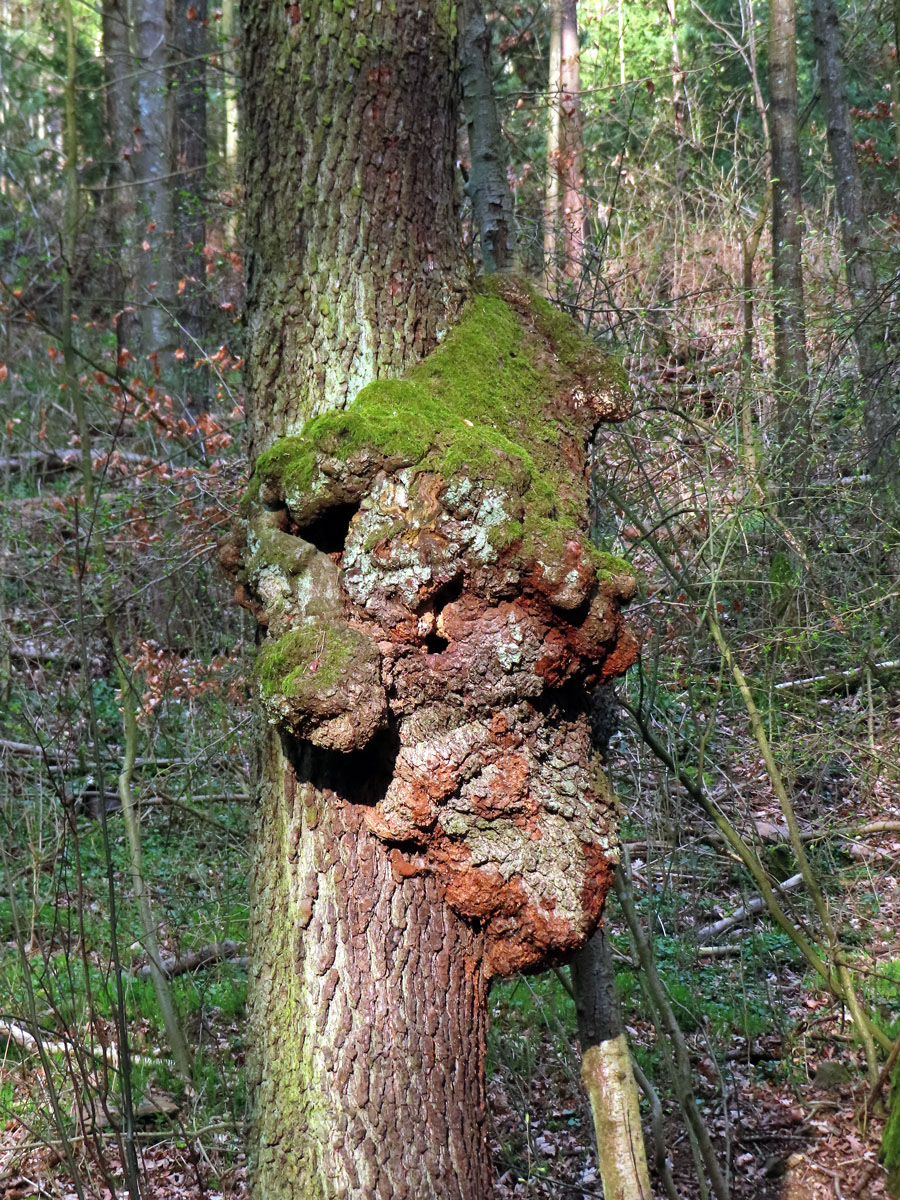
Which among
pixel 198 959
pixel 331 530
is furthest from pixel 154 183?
pixel 331 530

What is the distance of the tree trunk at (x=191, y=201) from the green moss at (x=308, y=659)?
661 cm

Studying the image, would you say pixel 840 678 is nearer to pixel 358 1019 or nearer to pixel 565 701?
pixel 565 701

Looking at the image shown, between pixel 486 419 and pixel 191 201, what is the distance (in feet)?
24.8

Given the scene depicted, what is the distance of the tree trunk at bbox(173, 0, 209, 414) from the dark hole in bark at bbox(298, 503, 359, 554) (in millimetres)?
6407

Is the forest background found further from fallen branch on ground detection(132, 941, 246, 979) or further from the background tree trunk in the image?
the background tree trunk

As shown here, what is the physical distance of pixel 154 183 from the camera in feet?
30.8

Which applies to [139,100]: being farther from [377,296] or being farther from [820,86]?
[377,296]

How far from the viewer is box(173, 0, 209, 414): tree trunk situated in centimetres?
927

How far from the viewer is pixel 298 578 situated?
1.94 metres

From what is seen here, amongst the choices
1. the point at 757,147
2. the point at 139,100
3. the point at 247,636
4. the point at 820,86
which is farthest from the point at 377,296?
the point at 820,86

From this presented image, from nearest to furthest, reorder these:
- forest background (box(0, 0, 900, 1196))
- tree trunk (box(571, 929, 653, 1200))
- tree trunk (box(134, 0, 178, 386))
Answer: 1. tree trunk (box(571, 929, 653, 1200))
2. forest background (box(0, 0, 900, 1196))
3. tree trunk (box(134, 0, 178, 386))

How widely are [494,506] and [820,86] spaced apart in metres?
10.7

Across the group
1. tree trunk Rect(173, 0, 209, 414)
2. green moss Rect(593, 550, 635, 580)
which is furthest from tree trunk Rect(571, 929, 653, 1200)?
tree trunk Rect(173, 0, 209, 414)

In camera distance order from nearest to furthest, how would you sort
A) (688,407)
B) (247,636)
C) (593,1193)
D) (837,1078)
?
(593,1193) → (837,1078) → (688,407) → (247,636)
